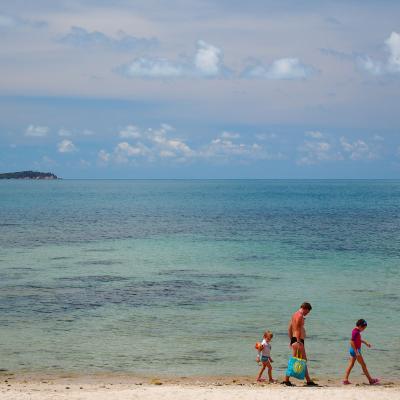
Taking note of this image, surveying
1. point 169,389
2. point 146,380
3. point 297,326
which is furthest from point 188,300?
point 297,326

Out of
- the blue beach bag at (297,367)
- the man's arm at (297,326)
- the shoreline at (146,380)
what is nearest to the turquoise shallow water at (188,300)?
the shoreline at (146,380)

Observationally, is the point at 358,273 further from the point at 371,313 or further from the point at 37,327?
the point at 37,327

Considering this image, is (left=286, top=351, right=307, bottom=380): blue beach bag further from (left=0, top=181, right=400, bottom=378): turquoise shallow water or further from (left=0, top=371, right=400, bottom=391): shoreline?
(left=0, top=181, right=400, bottom=378): turquoise shallow water

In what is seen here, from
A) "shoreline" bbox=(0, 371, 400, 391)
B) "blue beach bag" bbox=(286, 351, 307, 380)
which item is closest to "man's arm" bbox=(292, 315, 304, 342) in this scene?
"blue beach bag" bbox=(286, 351, 307, 380)

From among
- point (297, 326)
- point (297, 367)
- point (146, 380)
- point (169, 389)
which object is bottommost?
point (146, 380)

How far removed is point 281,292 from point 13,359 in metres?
16.3

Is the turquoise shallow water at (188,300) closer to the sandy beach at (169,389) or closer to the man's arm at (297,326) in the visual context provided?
the sandy beach at (169,389)

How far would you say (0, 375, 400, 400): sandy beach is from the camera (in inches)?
685

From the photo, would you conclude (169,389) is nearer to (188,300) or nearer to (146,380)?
(146,380)

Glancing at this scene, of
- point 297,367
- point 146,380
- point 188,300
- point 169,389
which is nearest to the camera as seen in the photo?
point 169,389

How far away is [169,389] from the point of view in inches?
723

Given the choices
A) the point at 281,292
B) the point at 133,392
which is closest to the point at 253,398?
the point at 133,392

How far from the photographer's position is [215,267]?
44.3 metres

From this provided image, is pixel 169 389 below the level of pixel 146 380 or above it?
above
